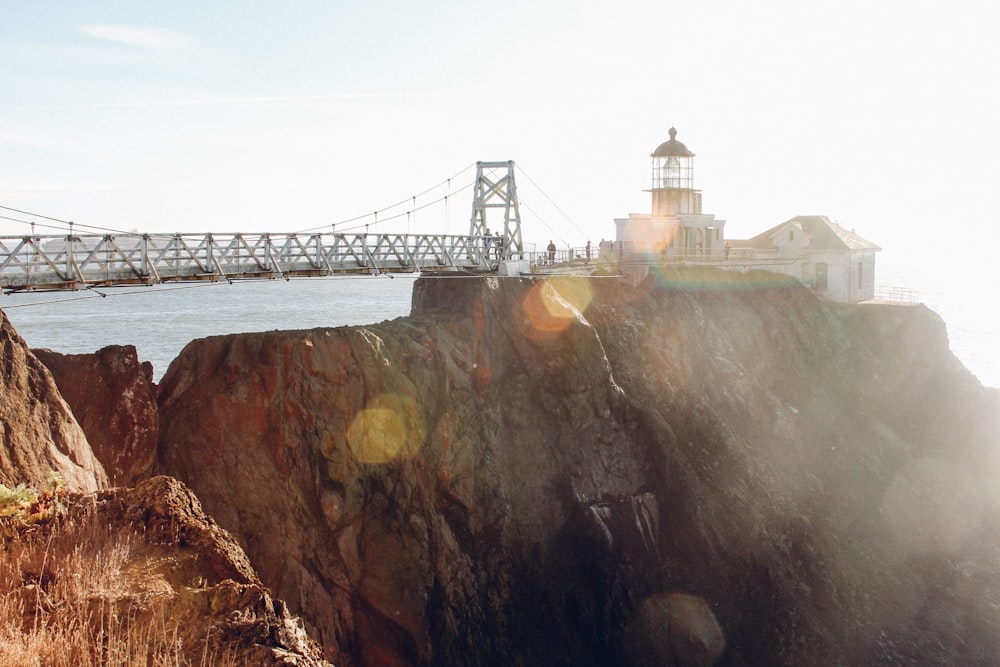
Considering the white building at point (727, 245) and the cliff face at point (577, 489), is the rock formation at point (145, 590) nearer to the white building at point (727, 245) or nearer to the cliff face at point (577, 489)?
the cliff face at point (577, 489)

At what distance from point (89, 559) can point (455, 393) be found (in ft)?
63.0

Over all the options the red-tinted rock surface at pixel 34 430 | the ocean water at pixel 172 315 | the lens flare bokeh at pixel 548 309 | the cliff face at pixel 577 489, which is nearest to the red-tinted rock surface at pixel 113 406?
the cliff face at pixel 577 489

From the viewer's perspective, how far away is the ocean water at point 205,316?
6378cm

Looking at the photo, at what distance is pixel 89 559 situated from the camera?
8328 mm

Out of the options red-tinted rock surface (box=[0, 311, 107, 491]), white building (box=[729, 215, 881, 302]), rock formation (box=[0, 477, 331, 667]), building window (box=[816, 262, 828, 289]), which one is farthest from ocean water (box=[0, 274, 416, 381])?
rock formation (box=[0, 477, 331, 667])

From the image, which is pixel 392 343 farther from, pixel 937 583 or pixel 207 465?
pixel 937 583

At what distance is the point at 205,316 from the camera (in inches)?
3125

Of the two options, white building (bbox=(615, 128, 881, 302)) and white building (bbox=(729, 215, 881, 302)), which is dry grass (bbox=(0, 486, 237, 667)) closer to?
white building (bbox=(615, 128, 881, 302))

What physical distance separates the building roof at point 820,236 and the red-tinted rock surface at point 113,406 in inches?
1471

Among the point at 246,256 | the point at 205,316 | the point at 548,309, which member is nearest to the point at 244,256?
the point at 246,256

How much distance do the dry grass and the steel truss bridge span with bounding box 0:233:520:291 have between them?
41.1 ft

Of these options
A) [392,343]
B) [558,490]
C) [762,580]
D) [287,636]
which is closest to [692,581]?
[762,580]

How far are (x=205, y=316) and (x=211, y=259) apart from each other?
2324 inches

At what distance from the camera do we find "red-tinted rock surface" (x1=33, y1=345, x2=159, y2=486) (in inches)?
824
